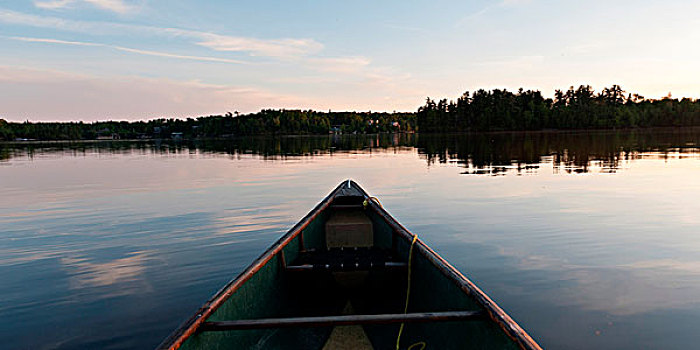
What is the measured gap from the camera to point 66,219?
43.4ft

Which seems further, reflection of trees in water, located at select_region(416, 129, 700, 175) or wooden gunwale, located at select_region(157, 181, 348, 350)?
reflection of trees in water, located at select_region(416, 129, 700, 175)

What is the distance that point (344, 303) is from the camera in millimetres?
5969

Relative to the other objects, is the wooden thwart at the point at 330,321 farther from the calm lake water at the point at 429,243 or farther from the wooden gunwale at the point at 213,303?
the calm lake water at the point at 429,243

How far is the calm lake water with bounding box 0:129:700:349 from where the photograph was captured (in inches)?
232

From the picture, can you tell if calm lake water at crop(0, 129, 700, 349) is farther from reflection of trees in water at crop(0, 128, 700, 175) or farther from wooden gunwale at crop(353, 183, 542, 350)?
reflection of trees in water at crop(0, 128, 700, 175)

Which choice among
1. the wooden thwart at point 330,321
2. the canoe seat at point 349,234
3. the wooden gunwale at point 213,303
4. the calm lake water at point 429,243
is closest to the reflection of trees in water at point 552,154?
the calm lake water at point 429,243

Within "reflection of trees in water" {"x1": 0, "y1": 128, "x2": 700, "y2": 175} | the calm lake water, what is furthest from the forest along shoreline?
the calm lake water

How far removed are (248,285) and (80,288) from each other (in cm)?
529

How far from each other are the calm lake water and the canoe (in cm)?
207

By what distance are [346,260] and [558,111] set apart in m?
157

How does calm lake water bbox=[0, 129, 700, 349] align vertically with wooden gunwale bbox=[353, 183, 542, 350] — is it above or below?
below

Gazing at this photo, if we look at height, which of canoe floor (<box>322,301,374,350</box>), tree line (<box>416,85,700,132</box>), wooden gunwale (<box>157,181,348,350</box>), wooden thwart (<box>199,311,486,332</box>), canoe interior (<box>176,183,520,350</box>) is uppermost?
tree line (<box>416,85,700,132</box>)

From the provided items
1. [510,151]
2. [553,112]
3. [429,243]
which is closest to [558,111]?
[553,112]

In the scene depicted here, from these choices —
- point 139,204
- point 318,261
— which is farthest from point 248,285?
point 139,204
